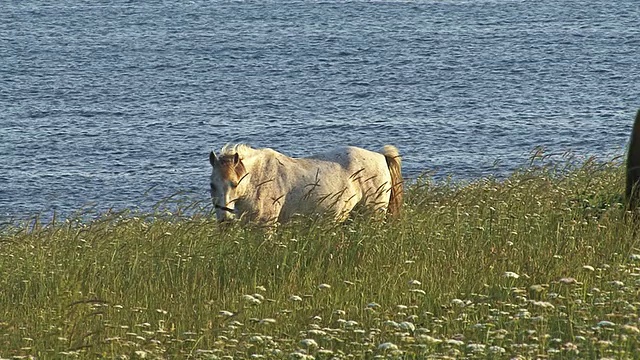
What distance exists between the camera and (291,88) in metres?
59.7

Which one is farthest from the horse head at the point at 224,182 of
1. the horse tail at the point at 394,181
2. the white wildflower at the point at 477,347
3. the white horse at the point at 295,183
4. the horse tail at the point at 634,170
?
the white wildflower at the point at 477,347

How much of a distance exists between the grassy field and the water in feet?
53.4

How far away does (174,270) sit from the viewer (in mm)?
10586

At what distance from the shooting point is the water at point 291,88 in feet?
135

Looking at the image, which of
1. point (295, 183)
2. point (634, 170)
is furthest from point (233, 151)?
point (634, 170)

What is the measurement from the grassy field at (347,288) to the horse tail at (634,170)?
0.26 metres

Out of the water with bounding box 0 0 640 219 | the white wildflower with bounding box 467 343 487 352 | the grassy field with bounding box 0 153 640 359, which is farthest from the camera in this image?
the water with bounding box 0 0 640 219

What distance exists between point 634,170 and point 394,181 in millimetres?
4154

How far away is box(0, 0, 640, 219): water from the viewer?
135ft

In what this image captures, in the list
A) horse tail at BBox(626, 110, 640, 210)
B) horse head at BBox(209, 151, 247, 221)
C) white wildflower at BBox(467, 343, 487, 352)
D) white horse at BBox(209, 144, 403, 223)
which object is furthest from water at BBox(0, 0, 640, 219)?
white wildflower at BBox(467, 343, 487, 352)

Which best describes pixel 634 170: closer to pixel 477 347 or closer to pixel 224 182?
pixel 224 182

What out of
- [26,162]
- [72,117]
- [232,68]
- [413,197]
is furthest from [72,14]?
[413,197]

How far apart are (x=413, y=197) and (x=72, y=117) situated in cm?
3727

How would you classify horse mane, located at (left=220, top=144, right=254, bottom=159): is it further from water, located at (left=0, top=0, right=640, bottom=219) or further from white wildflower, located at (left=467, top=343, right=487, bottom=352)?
water, located at (left=0, top=0, right=640, bottom=219)
